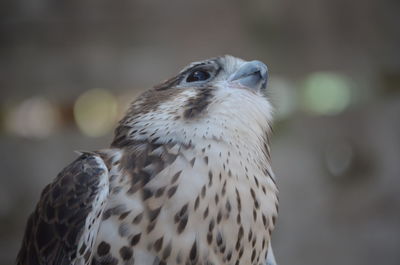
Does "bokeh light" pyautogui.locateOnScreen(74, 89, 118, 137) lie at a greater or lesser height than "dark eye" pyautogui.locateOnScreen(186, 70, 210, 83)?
lesser

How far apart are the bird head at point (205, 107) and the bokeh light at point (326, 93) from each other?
2494 millimetres

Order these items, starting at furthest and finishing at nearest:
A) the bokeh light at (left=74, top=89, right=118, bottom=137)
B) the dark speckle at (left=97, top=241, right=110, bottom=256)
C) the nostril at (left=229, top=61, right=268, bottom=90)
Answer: the bokeh light at (left=74, top=89, right=118, bottom=137) → the nostril at (left=229, top=61, right=268, bottom=90) → the dark speckle at (left=97, top=241, right=110, bottom=256)

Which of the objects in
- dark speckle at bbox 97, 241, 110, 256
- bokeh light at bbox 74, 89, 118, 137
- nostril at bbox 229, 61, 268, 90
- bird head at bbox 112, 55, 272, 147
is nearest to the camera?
dark speckle at bbox 97, 241, 110, 256

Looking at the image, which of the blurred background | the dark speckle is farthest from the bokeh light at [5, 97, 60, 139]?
the dark speckle

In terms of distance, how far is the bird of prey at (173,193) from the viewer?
134 centimetres

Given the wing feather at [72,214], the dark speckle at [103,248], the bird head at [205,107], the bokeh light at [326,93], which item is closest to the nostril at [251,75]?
the bird head at [205,107]

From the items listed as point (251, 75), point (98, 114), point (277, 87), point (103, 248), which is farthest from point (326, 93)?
point (103, 248)

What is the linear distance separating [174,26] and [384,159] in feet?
6.15

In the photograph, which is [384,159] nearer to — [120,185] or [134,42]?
[134,42]

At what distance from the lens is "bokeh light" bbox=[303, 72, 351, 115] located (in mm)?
4039

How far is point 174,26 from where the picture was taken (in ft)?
13.0

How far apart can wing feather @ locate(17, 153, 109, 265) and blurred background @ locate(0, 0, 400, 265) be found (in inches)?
96.6

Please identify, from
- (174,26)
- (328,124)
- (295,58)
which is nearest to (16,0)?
(174,26)

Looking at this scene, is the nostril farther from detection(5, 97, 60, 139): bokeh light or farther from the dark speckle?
detection(5, 97, 60, 139): bokeh light
